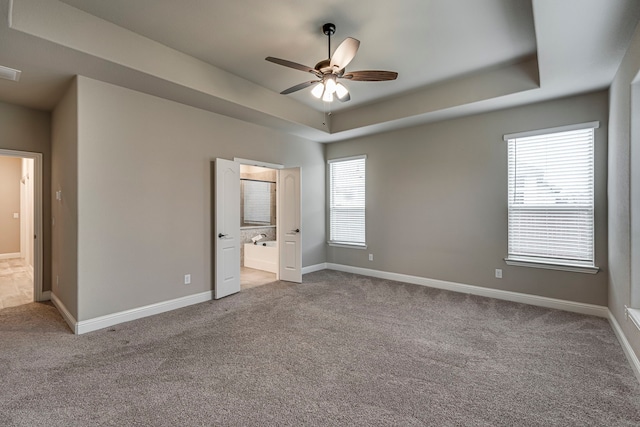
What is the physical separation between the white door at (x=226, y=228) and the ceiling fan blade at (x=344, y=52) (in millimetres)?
2312

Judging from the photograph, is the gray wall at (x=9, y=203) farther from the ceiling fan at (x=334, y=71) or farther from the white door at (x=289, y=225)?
the ceiling fan at (x=334, y=71)

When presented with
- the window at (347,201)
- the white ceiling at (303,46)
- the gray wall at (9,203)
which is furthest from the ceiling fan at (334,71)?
the gray wall at (9,203)

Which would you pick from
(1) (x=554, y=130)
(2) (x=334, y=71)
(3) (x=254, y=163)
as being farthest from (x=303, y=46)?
(1) (x=554, y=130)

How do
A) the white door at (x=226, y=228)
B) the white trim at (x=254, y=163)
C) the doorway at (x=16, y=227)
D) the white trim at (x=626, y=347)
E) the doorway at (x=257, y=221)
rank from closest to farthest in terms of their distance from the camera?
the white trim at (x=626, y=347), the white door at (x=226, y=228), the white trim at (x=254, y=163), the doorway at (x=16, y=227), the doorway at (x=257, y=221)

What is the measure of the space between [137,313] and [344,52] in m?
3.64

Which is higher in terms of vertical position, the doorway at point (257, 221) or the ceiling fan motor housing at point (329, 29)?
the ceiling fan motor housing at point (329, 29)

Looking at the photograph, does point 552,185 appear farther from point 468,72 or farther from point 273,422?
point 273,422

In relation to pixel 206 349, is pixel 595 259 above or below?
above

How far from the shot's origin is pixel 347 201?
6.21 metres

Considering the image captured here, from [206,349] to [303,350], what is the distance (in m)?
0.90

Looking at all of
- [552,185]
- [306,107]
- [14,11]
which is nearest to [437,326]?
[552,185]

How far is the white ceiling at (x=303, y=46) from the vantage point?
2537 mm

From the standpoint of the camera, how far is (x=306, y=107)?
17.1 feet

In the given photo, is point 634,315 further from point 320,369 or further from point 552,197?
point 320,369
